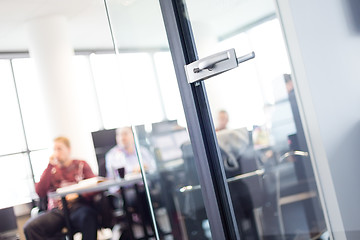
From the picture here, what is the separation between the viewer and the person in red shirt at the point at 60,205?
4387 mm

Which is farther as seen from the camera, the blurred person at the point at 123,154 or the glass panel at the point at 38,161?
the glass panel at the point at 38,161

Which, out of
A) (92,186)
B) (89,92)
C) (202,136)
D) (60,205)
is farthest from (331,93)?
(89,92)

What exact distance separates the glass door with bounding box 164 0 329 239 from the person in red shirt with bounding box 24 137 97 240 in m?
2.25

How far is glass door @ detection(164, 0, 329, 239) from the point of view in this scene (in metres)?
1.88

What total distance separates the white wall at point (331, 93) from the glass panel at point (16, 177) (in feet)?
18.7

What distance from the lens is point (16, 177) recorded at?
22.9 ft

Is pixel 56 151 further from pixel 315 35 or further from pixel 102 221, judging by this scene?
pixel 315 35

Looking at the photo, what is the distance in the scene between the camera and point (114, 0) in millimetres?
2529

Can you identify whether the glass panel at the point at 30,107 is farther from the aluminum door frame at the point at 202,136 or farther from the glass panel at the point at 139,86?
the aluminum door frame at the point at 202,136

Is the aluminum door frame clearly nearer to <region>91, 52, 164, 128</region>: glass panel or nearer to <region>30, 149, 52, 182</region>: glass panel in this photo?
<region>91, 52, 164, 128</region>: glass panel

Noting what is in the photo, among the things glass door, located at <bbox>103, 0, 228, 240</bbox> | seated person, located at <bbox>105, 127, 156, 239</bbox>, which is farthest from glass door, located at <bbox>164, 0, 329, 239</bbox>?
seated person, located at <bbox>105, 127, 156, 239</bbox>

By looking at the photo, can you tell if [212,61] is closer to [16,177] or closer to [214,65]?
[214,65]

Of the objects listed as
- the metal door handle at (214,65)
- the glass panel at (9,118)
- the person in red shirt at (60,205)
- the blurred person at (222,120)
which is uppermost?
the glass panel at (9,118)

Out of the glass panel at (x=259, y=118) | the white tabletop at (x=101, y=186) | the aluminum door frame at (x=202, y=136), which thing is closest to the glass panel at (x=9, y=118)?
the white tabletop at (x=101, y=186)
